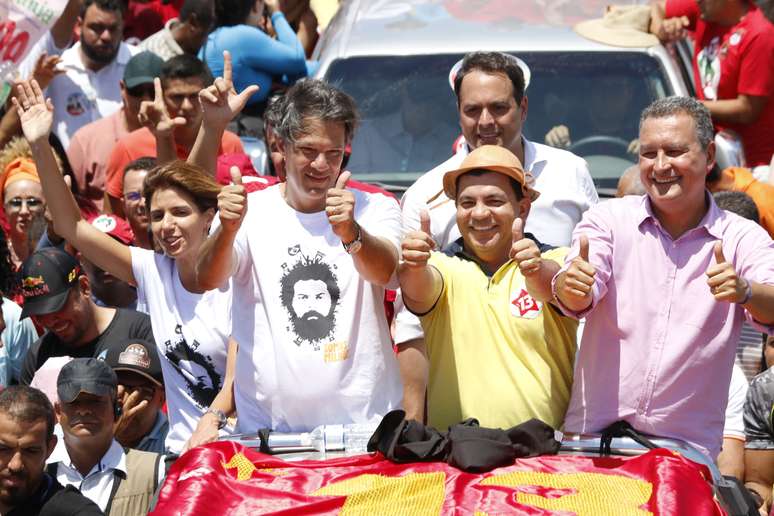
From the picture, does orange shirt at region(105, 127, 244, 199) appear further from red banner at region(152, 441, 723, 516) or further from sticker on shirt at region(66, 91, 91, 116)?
red banner at region(152, 441, 723, 516)

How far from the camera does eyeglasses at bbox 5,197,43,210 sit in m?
7.95

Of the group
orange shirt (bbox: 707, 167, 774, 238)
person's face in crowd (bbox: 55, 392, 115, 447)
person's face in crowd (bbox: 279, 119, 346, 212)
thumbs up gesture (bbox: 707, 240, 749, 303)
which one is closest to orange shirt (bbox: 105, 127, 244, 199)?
person's face in crowd (bbox: 55, 392, 115, 447)

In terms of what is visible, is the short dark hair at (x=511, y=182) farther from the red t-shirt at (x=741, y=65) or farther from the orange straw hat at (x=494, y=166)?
the red t-shirt at (x=741, y=65)

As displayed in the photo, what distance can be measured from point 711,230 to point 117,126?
463cm

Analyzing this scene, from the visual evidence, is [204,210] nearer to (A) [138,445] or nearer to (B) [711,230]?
(A) [138,445]

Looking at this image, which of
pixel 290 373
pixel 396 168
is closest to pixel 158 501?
pixel 290 373

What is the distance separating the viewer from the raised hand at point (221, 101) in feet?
19.1

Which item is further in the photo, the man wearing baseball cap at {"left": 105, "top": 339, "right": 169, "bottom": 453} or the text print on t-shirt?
the man wearing baseball cap at {"left": 105, "top": 339, "right": 169, "bottom": 453}

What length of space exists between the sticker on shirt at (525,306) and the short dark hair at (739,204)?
203 cm

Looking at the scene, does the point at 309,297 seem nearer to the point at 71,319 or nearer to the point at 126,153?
the point at 71,319

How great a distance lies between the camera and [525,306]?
4.80 meters

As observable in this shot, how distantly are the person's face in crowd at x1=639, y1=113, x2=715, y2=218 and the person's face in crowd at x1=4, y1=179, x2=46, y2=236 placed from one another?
4.21 m

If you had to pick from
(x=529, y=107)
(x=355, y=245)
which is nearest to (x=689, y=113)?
(x=355, y=245)

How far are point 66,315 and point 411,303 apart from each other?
6.75 feet
